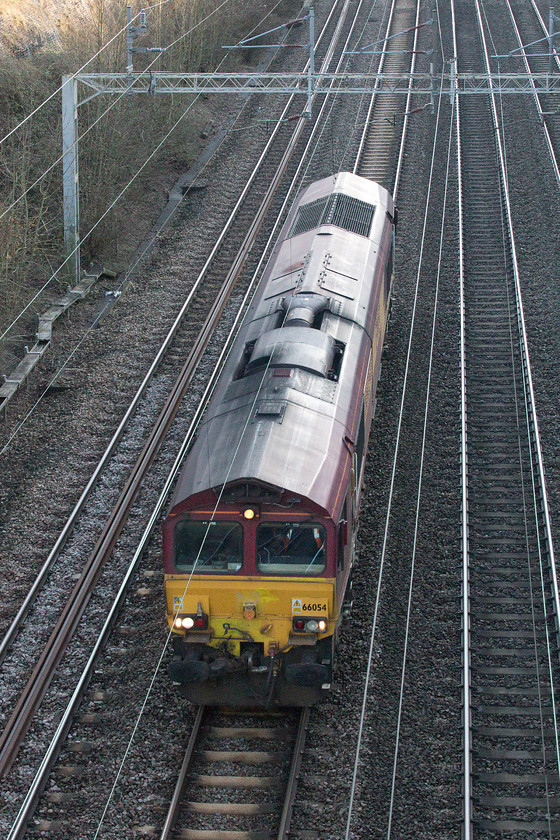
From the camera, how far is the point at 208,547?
32.4 ft

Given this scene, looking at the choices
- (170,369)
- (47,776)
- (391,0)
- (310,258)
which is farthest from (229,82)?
(47,776)

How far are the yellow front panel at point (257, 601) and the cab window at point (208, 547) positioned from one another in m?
0.11

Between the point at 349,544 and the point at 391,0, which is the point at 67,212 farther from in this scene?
the point at 391,0

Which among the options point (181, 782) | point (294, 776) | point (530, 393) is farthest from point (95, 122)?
point (294, 776)

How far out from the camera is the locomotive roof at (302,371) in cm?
995

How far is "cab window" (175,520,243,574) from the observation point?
9.81 meters

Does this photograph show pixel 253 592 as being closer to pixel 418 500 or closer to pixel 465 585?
pixel 465 585

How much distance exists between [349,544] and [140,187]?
16.0 metres

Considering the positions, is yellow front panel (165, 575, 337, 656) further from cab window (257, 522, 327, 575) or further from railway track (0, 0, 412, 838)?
railway track (0, 0, 412, 838)

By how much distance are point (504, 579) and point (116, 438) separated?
6580mm

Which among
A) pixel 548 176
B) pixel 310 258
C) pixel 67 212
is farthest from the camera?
pixel 548 176

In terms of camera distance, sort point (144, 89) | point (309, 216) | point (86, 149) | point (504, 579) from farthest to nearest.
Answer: point (86, 149) → point (144, 89) → point (309, 216) → point (504, 579)

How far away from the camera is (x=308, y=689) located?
33.2 feet

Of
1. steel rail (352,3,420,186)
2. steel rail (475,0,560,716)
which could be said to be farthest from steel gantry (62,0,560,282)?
steel rail (475,0,560,716)
